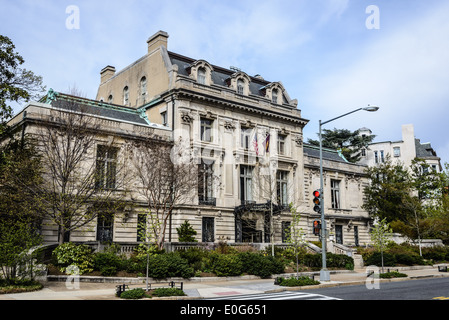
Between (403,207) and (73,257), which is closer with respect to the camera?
(73,257)

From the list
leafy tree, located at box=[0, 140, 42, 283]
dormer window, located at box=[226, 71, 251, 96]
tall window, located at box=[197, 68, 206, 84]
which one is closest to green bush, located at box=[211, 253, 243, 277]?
leafy tree, located at box=[0, 140, 42, 283]

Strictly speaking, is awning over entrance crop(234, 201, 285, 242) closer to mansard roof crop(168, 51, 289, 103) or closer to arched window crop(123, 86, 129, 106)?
mansard roof crop(168, 51, 289, 103)

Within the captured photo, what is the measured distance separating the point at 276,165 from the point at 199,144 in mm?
9070

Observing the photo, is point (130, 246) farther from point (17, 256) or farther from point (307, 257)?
point (307, 257)

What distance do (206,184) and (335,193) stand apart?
20.1 metres

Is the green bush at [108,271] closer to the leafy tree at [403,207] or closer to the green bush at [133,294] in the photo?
the green bush at [133,294]

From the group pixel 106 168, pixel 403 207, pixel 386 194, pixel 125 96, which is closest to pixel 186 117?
pixel 106 168

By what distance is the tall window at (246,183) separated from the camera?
3984cm

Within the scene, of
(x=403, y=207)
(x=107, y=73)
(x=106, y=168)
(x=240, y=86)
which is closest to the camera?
(x=106, y=168)

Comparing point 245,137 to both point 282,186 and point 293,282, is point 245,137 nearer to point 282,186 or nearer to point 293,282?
point 282,186

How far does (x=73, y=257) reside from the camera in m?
22.1

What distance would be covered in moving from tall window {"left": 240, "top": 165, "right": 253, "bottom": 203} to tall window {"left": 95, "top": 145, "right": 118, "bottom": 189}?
12908 mm
